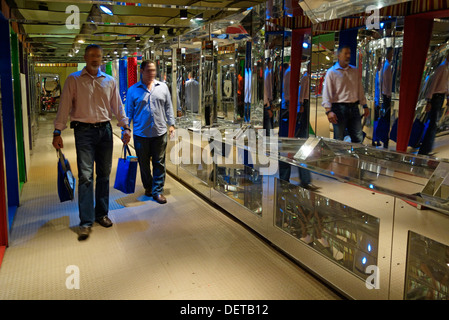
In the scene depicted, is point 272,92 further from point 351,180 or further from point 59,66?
point 59,66

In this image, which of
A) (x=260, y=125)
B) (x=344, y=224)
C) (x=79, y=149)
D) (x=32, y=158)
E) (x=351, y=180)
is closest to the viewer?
(x=351, y=180)

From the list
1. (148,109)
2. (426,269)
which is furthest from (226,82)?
(426,269)

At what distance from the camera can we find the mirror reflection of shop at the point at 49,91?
20.5 m

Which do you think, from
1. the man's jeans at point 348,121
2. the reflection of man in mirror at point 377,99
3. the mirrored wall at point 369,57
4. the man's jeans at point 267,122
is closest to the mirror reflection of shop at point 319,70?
the mirrored wall at point 369,57

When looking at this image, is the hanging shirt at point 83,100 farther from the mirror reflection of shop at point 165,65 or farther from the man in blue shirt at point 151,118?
the mirror reflection of shop at point 165,65

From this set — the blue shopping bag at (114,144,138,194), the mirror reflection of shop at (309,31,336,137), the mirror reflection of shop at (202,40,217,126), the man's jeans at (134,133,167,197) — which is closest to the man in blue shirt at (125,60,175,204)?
the man's jeans at (134,133,167,197)

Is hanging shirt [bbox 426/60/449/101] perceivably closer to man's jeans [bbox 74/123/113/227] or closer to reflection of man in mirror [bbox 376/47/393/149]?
reflection of man in mirror [bbox 376/47/393/149]

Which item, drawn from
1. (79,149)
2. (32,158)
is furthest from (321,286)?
(32,158)

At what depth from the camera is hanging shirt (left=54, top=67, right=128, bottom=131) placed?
3.23 metres

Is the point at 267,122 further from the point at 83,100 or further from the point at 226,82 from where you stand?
the point at 83,100

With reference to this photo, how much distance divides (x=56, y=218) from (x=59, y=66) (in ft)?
73.8

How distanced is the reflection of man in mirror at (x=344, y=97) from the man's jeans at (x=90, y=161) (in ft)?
6.01

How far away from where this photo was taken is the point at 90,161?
130 inches

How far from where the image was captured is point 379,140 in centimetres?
239
